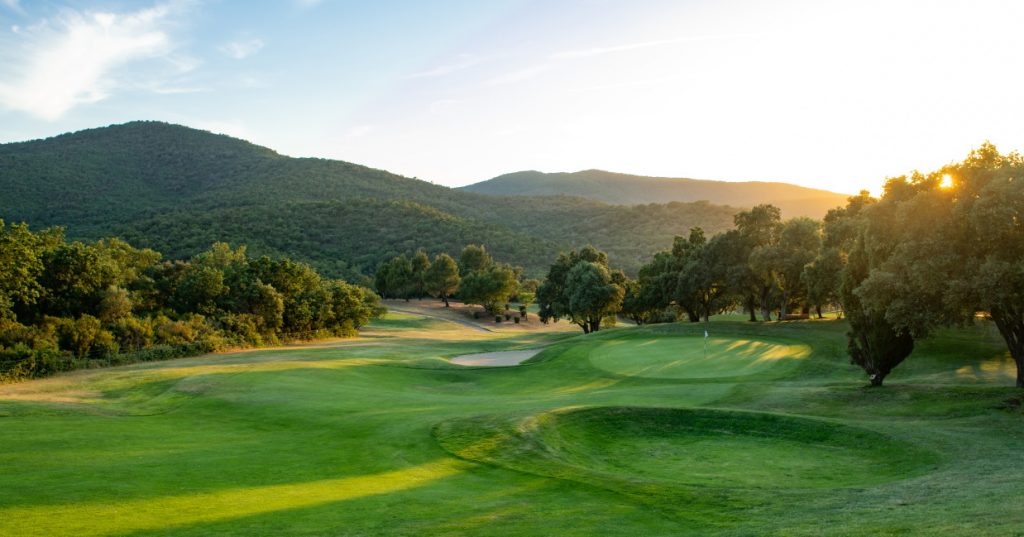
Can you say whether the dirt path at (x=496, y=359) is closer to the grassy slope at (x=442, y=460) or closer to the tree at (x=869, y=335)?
the grassy slope at (x=442, y=460)

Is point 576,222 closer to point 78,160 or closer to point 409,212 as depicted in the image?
point 409,212

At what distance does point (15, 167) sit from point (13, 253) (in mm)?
96743

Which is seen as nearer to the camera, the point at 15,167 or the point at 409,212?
the point at 15,167

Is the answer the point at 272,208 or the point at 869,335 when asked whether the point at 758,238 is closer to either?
the point at 869,335

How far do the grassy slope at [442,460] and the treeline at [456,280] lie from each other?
53250 millimetres

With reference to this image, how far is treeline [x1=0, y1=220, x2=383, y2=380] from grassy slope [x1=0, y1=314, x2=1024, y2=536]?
18.6 feet

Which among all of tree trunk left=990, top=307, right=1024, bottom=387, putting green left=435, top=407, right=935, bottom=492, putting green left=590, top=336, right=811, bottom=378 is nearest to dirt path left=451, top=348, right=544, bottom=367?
putting green left=590, top=336, right=811, bottom=378

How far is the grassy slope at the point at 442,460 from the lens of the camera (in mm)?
8984

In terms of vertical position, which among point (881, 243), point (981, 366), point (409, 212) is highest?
point (409, 212)

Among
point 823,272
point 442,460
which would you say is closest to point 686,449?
point 442,460

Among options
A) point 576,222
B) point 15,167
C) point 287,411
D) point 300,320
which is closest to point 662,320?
point 300,320

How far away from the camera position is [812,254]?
4334cm

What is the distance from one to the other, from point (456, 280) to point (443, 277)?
6.77ft

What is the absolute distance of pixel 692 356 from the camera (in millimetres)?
32062
